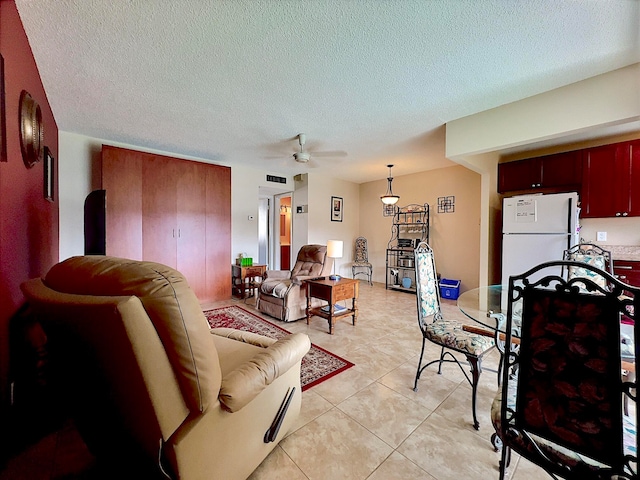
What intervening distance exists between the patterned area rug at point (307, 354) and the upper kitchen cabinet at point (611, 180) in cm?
371

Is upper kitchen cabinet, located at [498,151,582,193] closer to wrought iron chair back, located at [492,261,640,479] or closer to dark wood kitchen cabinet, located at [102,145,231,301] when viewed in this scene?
wrought iron chair back, located at [492,261,640,479]

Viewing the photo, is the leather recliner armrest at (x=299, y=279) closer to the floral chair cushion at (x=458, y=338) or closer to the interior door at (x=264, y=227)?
the floral chair cushion at (x=458, y=338)

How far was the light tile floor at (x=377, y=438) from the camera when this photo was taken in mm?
1289

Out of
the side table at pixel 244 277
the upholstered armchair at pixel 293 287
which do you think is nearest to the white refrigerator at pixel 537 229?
the upholstered armchair at pixel 293 287

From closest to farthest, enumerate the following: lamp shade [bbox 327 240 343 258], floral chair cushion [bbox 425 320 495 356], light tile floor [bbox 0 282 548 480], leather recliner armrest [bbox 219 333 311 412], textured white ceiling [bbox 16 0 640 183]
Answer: leather recliner armrest [bbox 219 333 311 412]
light tile floor [bbox 0 282 548 480]
textured white ceiling [bbox 16 0 640 183]
floral chair cushion [bbox 425 320 495 356]
lamp shade [bbox 327 240 343 258]

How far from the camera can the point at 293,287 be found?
344cm

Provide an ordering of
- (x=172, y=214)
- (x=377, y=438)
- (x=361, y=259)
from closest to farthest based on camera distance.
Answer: (x=377, y=438) < (x=172, y=214) < (x=361, y=259)

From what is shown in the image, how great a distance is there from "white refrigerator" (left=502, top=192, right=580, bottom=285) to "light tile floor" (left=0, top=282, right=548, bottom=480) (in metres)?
1.67

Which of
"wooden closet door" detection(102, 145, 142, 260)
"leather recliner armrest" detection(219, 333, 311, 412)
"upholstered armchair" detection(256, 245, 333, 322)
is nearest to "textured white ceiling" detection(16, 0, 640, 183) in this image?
"wooden closet door" detection(102, 145, 142, 260)

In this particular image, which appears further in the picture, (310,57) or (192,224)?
(192,224)

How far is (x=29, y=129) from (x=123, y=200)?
2.07 meters

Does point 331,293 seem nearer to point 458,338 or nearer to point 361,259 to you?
point 458,338

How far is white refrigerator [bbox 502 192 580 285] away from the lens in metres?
3.05

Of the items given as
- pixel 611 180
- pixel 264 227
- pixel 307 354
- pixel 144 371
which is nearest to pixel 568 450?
pixel 144 371
